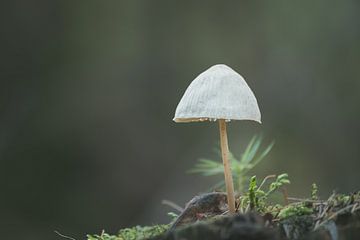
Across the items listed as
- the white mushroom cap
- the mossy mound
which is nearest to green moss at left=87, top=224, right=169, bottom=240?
the mossy mound

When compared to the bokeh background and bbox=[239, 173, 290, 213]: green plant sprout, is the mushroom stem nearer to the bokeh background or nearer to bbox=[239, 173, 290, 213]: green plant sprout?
bbox=[239, 173, 290, 213]: green plant sprout

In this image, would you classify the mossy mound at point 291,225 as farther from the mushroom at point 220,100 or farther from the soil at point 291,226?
the mushroom at point 220,100

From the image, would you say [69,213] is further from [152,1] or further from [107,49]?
[152,1]

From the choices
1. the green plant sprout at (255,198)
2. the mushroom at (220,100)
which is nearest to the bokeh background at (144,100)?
the green plant sprout at (255,198)

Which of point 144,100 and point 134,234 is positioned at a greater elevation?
point 144,100

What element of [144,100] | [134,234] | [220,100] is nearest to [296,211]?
[220,100]

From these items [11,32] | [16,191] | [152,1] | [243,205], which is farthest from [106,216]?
[243,205]

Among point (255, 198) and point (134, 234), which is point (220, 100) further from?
point (134, 234)
